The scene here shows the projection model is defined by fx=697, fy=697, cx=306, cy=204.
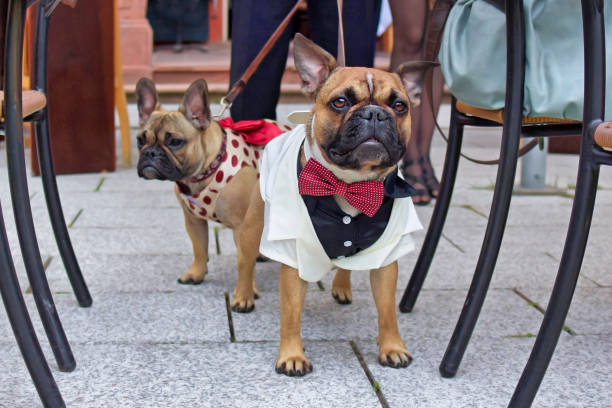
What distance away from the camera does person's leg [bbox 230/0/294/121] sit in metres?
3.12

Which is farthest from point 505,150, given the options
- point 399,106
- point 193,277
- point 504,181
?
point 193,277

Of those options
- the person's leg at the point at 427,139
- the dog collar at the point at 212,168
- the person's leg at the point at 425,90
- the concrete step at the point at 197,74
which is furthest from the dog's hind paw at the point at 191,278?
the concrete step at the point at 197,74

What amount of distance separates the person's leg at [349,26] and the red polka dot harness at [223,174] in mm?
673

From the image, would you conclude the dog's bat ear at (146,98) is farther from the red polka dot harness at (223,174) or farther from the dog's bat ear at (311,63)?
the dog's bat ear at (311,63)

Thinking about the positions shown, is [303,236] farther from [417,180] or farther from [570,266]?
[417,180]

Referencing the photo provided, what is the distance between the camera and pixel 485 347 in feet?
7.56

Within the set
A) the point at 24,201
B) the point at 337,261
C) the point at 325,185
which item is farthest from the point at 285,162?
the point at 24,201

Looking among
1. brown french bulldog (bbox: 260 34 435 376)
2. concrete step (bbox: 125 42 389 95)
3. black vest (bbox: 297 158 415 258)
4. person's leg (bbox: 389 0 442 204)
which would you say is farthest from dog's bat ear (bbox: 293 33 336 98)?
concrete step (bbox: 125 42 389 95)

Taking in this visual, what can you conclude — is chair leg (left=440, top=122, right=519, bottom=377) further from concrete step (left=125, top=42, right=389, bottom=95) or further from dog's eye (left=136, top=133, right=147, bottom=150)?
concrete step (left=125, top=42, right=389, bottom=95)

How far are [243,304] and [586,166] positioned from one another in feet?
4.68

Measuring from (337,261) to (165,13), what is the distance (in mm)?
10760

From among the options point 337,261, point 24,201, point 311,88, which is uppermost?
point 311,88

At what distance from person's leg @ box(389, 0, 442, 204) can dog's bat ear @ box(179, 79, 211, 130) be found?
1575mm

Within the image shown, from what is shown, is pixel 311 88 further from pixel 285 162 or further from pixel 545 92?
pixel 545 92
